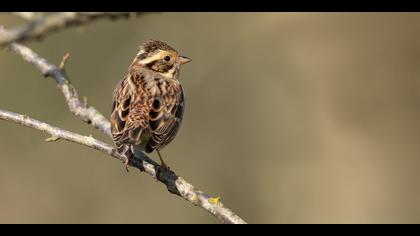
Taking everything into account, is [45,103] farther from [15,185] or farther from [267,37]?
[267,37]

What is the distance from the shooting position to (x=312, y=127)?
12.6 metres

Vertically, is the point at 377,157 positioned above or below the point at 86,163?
above

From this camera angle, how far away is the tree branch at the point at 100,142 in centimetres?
511

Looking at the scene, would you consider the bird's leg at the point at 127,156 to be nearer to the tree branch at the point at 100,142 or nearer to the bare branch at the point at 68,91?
the tree branch at the point at 100,142

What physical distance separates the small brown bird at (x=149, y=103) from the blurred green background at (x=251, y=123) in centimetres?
359

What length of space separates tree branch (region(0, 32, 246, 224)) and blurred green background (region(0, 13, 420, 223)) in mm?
4451

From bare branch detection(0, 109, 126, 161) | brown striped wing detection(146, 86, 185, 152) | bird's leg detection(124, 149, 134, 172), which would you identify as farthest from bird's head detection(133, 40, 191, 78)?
bare branch detection(0, 109, 126, 161)

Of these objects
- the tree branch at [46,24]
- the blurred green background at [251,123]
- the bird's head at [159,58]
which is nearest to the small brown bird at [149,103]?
the bird's head at [159,58]

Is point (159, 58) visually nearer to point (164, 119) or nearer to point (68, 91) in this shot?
point (164, 119)

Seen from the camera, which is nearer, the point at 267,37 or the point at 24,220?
the point at 24,220

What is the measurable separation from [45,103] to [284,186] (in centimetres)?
433

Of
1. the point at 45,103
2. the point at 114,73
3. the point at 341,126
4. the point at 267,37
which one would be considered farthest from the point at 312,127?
the point at 45,103

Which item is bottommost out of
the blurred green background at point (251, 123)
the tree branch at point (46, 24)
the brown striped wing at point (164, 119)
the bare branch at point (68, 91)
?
the tree branch at point (46, 24)

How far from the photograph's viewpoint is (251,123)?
12.6m
